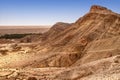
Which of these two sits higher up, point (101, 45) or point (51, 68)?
point (101, 45)

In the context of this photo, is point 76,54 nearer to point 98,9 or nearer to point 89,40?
point 89,40

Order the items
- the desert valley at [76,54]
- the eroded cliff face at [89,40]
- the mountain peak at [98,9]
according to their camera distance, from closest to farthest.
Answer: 1. the desert valley at [76,54]
2. the eroded cliff face at [89,40]
3. the mountain peak at [98,9]

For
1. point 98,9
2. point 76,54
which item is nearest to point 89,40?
point 76,54

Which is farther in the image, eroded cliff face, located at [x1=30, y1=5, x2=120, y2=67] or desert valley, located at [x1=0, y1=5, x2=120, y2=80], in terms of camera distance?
eroded cliff face, located at [x1=30, y1=5, x2=120, y2=67]

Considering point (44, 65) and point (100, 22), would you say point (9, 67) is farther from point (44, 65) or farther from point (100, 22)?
A: point (100, 22)

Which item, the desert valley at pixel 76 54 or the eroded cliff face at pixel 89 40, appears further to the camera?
the eroded cliff face at pixel 89 40

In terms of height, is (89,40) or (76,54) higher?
(89,40)

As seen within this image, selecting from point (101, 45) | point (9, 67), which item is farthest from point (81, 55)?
point (9, 67)

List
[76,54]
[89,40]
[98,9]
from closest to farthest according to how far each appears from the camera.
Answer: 1. [76,54]
2. [89,40]
3. [98,9]
